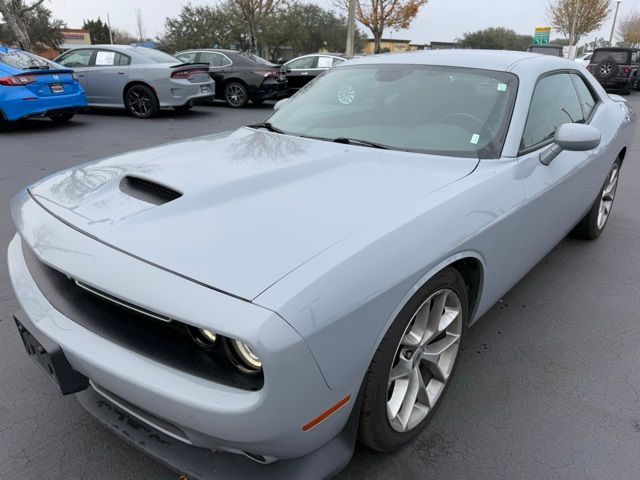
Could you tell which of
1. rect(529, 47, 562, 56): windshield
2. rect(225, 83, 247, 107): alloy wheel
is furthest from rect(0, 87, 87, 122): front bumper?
rect(529, 47, 562, 56): windshield

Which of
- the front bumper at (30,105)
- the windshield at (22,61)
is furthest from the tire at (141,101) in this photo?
the windshield at (22,61)

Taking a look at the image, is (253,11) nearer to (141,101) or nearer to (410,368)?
(141,101)

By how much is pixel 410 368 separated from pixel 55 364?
4.15ft

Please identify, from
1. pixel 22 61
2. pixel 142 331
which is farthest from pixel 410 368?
pixel 22 61

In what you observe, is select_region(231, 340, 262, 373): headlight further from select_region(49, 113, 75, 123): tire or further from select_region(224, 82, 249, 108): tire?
select_region(224, 82, 249, 108): tire

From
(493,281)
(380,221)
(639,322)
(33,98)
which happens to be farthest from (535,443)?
(33,98)

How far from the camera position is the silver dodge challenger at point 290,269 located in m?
1.38

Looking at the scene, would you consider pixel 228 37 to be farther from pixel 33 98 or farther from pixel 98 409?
pixel 98 409

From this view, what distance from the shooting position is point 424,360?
2076mm

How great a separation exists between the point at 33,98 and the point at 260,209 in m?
7.92

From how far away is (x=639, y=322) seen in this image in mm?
3029

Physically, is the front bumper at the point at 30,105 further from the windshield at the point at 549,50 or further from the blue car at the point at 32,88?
the windshield at the point at 549,50

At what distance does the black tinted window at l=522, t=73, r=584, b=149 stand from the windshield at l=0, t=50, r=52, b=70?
8133 mm

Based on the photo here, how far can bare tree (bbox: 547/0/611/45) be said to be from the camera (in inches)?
1713
